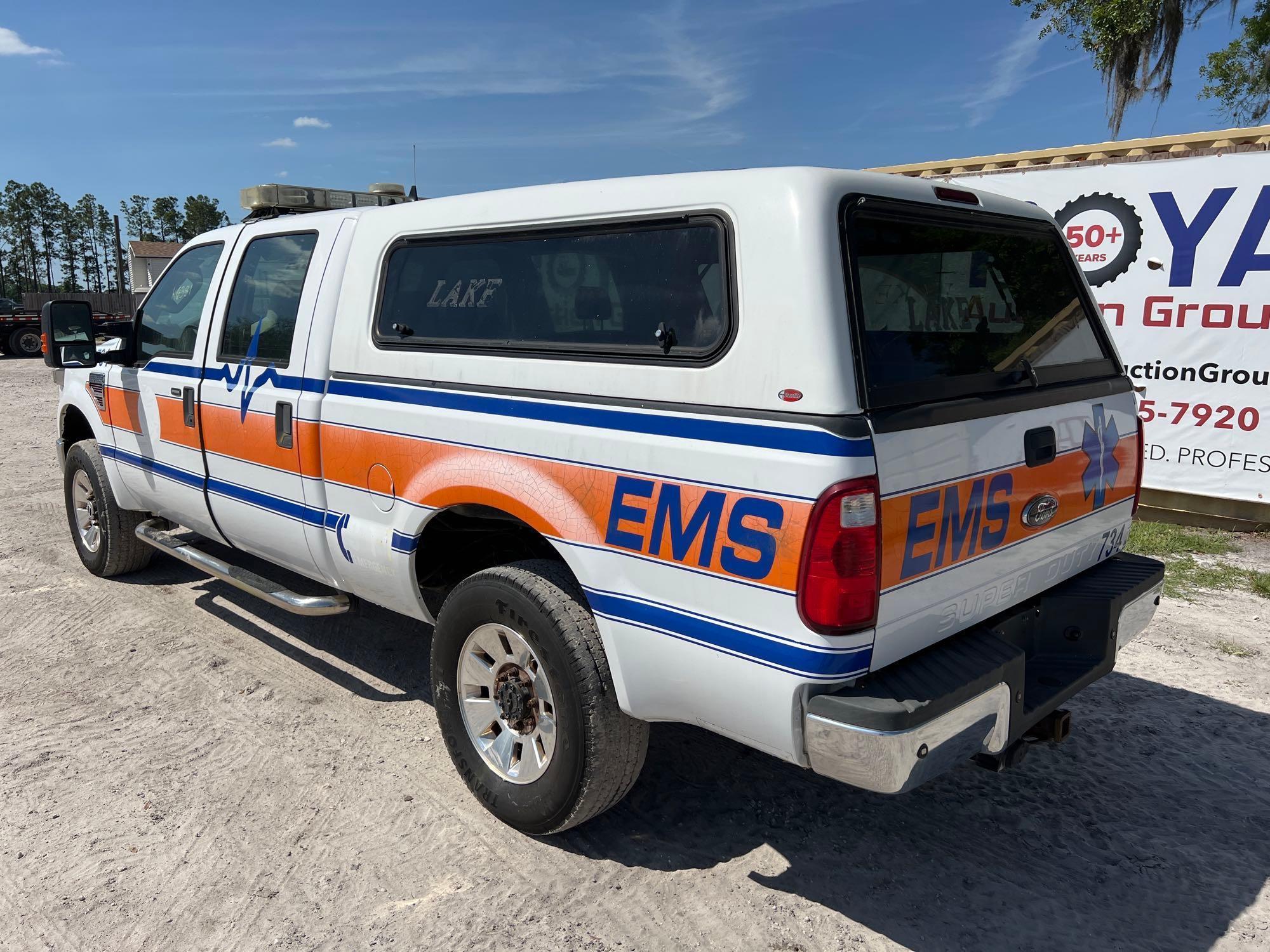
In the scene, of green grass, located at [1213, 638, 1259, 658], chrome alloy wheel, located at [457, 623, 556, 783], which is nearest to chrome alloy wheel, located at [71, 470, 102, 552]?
chrome alloy wheel, located at [457, 623, 556, 783]

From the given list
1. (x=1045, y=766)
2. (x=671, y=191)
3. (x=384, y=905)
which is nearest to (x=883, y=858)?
(x=1045, y=766)

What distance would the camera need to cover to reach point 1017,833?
3.06 m

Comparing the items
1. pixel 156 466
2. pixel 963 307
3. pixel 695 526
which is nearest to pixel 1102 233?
pixel 963 307

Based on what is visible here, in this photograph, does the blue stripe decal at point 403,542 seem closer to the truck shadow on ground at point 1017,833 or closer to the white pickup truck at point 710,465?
the white pickup truck at point 710,465

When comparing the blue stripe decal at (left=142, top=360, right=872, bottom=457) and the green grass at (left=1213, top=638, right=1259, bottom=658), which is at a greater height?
the blue stripe decal at (left=142, top=360, right=872, bottom=457)

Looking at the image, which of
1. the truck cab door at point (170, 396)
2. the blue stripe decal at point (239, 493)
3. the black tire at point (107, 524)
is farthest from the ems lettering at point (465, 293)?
the black tire at point (107, 524)

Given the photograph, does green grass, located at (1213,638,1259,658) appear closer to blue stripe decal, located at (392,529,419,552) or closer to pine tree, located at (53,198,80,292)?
blue stripe decal, located at (392,529,419,552)

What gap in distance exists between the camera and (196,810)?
3209 millimetres

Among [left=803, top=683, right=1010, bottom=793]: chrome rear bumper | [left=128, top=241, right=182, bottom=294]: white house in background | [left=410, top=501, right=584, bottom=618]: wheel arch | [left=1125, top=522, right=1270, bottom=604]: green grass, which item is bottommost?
[left=1125, top=522, right=1270, bottom=604]: green grass

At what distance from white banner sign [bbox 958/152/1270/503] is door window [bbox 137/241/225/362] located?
20.6ft

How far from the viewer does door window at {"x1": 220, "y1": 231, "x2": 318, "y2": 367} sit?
3799 millimetres

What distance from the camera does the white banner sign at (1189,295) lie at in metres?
6.77

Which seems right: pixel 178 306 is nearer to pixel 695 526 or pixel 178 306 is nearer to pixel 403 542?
pixel 403 542

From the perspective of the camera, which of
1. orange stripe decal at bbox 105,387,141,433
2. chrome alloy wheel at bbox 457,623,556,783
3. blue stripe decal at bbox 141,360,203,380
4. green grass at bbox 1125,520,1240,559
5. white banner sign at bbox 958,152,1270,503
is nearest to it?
chrome alloy wheel at bbox 457,623,556,783
